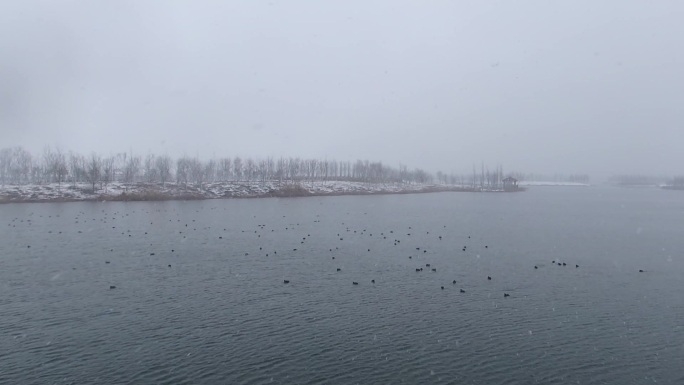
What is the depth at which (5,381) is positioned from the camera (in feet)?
42.8

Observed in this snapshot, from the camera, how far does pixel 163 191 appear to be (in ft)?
331

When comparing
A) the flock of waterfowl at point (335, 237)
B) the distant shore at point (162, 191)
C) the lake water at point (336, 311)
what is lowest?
the lake water at point (336, 311)

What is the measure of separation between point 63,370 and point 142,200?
8202 cm

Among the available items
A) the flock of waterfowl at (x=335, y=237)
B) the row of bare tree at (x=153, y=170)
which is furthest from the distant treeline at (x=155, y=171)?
the flock of waterfowl at (x=335, y=237)

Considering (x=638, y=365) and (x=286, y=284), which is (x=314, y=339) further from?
(x=638, y=365)

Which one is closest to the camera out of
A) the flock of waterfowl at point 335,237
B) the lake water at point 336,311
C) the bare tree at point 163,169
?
the lake water at point 336,311

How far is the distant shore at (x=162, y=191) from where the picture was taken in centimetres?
8812

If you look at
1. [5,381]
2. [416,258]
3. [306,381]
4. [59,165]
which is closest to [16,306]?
[5,381]

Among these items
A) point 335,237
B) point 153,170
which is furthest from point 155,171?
point 335,237

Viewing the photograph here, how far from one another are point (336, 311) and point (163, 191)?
8991cm

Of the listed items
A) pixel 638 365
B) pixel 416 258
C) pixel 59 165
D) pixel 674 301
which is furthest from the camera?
pixel 59 165

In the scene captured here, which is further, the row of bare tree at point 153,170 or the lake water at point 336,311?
the row of bare tree at point 153,170

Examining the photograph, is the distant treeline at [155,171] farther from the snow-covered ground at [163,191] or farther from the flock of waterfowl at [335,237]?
the flock of waterfowl at [335,237]

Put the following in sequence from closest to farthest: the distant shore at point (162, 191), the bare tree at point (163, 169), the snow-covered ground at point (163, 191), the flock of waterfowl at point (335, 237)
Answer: the flock of waterfowl at point (335, 237) < the distant shore at point (162, 191) < the snow-covered ground at point (163, 191) < the bare tree at point (163, 169)
